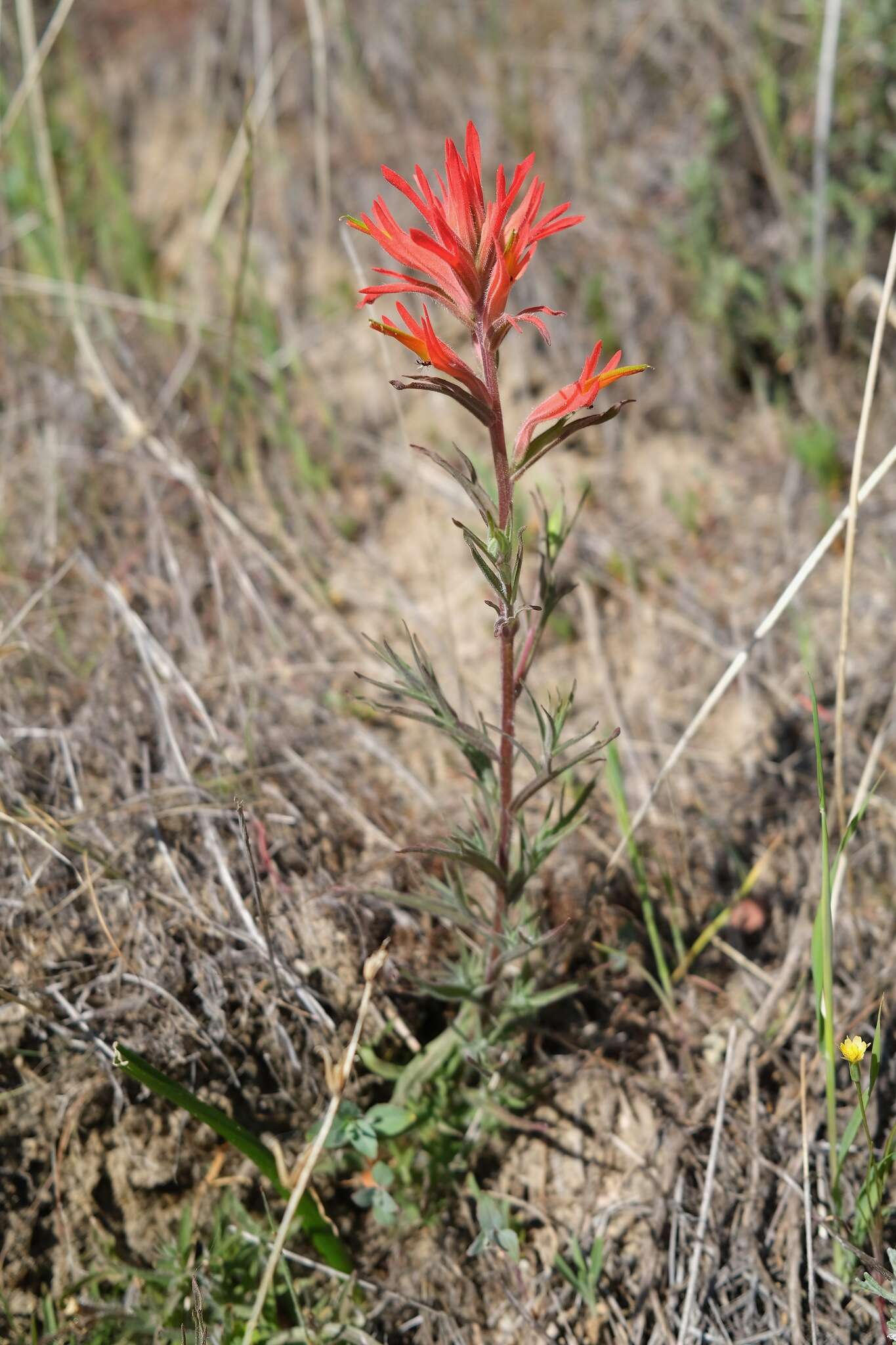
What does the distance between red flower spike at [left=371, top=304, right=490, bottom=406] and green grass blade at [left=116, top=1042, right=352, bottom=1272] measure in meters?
1.04

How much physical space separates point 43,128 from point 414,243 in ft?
7.02

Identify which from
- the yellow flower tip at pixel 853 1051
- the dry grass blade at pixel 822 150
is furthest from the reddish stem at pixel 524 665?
the dry grass blade at pixel 822 150

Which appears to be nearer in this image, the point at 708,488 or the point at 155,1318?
the point at 155,1318

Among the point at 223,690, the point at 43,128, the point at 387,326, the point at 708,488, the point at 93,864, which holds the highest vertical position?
the point at 43,128

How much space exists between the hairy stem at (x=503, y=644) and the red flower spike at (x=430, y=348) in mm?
18

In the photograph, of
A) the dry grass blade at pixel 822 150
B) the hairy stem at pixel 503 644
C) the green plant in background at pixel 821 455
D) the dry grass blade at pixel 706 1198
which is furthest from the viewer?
the green plant in background at pixel 821 455

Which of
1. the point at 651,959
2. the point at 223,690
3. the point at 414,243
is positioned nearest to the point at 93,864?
the point at 223,690

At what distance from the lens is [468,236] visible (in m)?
1.21

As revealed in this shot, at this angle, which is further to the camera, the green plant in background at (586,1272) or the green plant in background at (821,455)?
the green plant in background at (821,455)

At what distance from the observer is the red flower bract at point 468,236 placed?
1.18 meters

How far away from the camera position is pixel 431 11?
327 centimetres

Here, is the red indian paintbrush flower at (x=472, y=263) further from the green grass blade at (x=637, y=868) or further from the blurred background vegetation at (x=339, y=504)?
the green grass blade at (x=637, y=868)

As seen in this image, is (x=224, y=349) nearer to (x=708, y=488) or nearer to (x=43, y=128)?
(x=43, y=128)

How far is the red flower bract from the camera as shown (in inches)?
46.3
